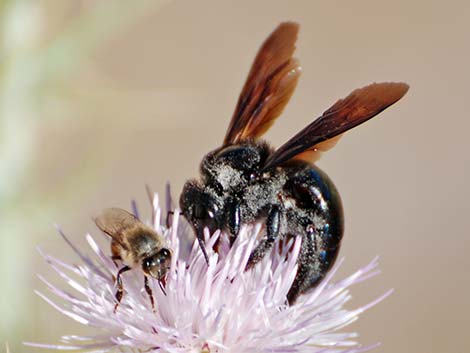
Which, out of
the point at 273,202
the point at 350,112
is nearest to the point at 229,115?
the point at 273,202

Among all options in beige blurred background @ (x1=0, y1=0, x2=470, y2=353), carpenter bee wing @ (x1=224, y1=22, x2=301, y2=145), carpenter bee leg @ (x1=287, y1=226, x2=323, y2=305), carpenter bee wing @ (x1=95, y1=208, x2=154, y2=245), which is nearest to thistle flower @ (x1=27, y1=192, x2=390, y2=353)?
carpenter bee leg @ (x1=287, y1=226, x2=323, y2=305)

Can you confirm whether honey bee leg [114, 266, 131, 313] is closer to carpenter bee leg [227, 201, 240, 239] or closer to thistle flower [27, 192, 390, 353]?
thistle flower [27, 192, 390, 353]

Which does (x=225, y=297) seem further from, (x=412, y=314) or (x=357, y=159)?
(x=357, y=159)

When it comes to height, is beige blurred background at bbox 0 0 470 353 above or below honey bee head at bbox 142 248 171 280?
above

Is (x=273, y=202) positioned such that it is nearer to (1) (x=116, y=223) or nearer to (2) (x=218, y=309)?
(2) (x=218, y=309)

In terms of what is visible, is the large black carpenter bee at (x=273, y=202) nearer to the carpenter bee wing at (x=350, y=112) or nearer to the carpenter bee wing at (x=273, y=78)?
the carpenter bee wing at (x=350, y=112)

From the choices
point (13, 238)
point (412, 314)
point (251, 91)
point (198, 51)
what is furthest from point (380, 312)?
point (251, 91)

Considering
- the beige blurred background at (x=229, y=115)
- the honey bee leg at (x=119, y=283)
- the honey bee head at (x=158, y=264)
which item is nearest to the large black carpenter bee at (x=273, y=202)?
the honey bee head at (x=158, y=264)
